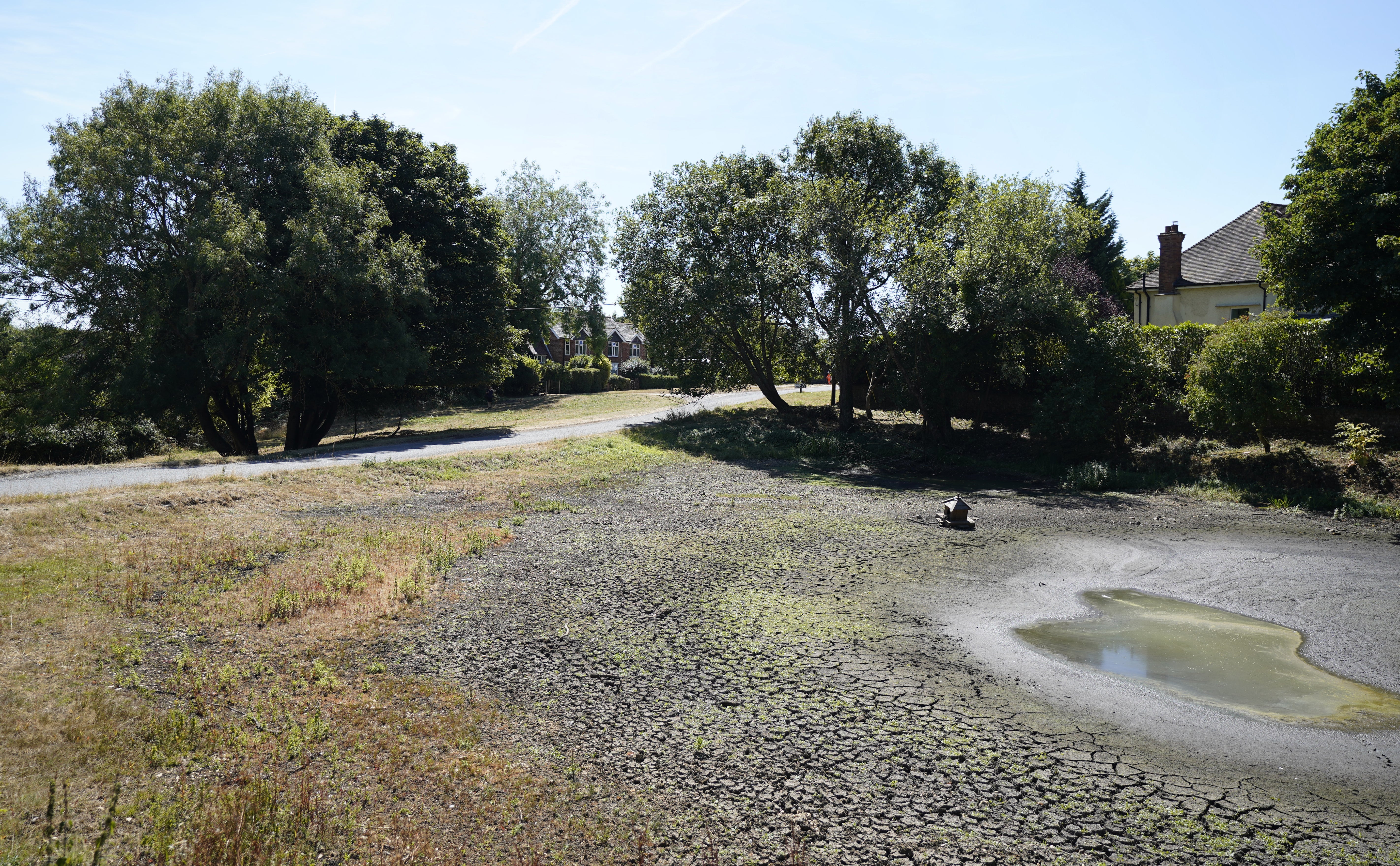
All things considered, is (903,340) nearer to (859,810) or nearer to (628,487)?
(628,487)

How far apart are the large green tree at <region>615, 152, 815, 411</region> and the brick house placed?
19.3 meters

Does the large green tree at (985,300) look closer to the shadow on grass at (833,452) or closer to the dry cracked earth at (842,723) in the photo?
the shadow on grass at (833,452)

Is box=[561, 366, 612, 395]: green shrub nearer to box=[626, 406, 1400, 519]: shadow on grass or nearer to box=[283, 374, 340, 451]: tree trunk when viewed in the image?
box=[626, 406, 1400, 519]: shadow on grass

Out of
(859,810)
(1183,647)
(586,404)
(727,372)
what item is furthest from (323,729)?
(586,404)

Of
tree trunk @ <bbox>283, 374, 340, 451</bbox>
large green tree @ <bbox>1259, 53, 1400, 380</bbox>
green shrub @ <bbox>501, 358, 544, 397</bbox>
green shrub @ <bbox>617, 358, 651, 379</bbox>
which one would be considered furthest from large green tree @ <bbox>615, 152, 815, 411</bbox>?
green shrub @ <bbox>617, 358, 651, 379</bbox>

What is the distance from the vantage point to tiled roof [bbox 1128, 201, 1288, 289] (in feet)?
98.0

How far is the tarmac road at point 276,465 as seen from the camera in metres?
13.7

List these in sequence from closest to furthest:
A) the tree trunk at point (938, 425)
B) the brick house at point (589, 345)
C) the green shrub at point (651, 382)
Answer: the tree trunk at point (938, 425) → the brick house at point (589, 345) → the green shrub at point (651, 382)

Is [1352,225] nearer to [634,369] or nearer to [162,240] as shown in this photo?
[162,240]

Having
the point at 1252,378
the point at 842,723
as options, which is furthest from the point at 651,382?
the point at 842,723

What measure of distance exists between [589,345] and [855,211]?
1627 inches

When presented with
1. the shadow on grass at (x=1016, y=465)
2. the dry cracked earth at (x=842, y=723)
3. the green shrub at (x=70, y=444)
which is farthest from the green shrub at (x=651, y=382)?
the dry cracked earth at (x=842, y=723)

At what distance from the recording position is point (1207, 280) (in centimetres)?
3066

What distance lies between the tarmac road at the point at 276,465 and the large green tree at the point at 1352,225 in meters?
20.8
